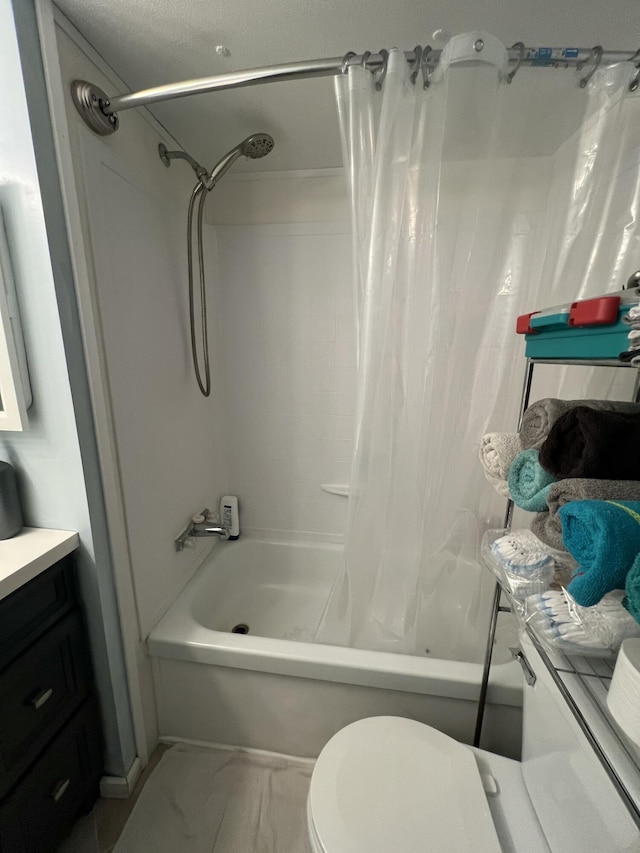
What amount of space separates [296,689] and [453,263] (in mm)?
1295

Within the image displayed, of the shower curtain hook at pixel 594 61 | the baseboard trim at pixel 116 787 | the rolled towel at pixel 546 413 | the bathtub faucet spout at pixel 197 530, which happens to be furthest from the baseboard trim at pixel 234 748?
the shower curtain hook at pixel 594 61

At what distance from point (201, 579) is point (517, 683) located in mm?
1127

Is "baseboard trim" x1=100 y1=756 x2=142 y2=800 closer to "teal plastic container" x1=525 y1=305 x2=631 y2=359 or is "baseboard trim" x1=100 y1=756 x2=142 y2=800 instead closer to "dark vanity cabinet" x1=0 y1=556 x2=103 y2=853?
"dark vanity cabinet" x1=0 y1=556 x2=103 y2=853

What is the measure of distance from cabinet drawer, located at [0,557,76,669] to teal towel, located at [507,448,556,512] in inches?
40.8

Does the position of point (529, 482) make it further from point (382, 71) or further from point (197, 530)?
point (197, 530)

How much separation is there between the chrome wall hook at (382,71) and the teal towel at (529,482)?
893mm

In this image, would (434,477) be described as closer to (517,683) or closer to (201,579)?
(517,683)

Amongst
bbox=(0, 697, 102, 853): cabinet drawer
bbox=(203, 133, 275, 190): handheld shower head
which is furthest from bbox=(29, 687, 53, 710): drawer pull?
bbox=(203, 133, 275, 190): handheld shower head

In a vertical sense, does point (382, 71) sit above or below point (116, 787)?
above

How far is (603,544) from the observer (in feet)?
1.27

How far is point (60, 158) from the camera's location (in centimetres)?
76

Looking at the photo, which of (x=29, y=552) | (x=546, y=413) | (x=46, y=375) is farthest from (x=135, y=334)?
(x=546, y=413)

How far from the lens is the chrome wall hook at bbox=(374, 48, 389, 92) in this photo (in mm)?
774

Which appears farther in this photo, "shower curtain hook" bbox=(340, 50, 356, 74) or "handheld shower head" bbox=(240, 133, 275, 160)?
"handheld shower head" bbox=(240, 133, 275, 160)
